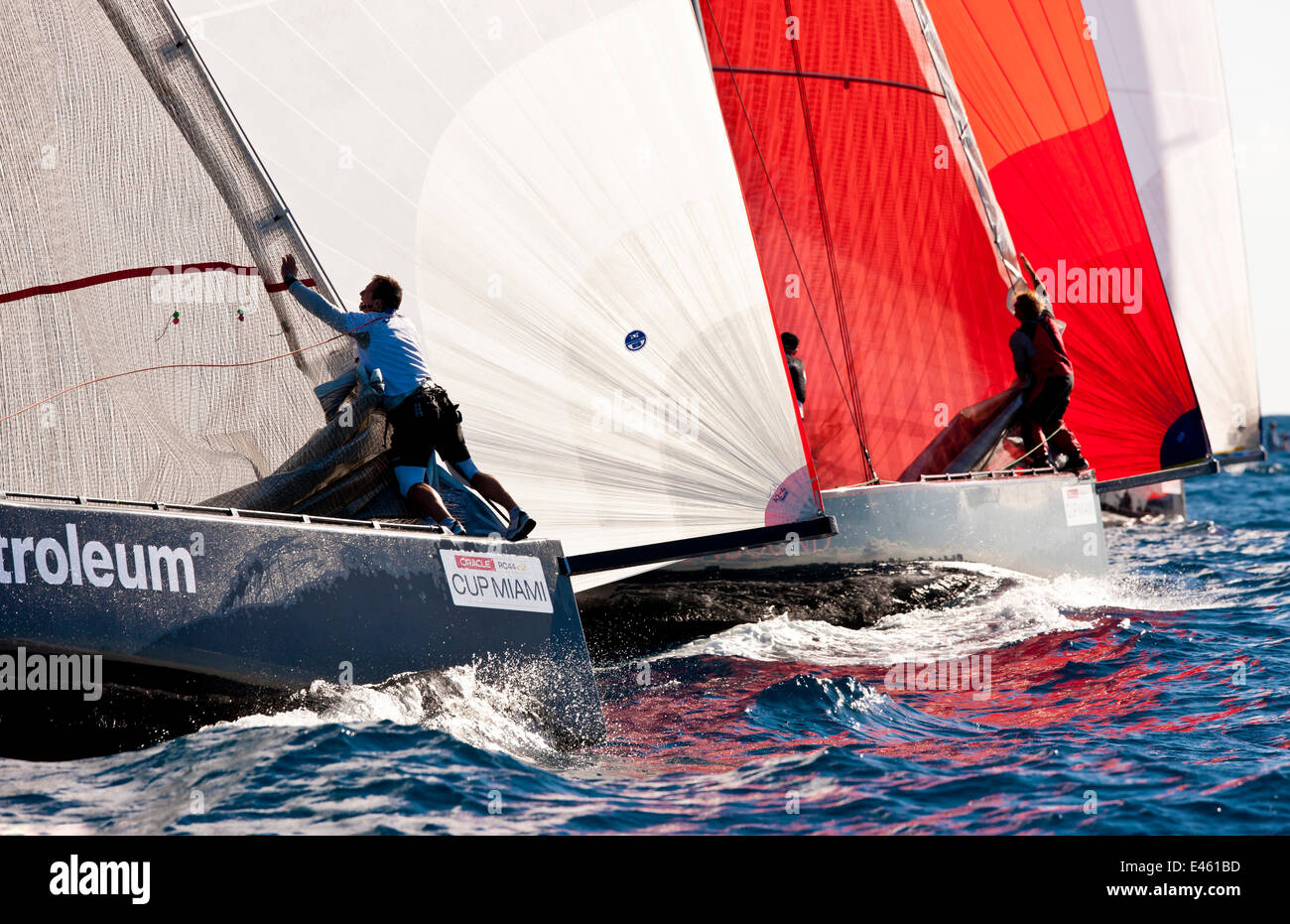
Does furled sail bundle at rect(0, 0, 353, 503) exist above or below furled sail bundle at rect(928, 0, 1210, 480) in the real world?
below

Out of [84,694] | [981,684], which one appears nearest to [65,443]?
[84,694]

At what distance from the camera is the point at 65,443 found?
17.4 feet

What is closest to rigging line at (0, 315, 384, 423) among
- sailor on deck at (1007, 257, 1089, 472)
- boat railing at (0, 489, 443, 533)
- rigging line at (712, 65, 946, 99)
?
boat railing at (0, 489, 443, 533)

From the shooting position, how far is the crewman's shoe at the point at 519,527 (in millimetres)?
6012

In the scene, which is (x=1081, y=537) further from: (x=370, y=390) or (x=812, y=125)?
(x=370, y=390)

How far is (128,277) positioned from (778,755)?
3.26m

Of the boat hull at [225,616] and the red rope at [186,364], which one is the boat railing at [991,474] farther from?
the red rope at [186,364]

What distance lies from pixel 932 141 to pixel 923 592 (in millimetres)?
3727

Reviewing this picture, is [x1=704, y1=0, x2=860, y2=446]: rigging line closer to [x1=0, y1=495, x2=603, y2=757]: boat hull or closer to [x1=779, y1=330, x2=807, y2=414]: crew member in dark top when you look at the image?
[x1=779, y1=330, x2=807, y2=414]: crew member in dark top

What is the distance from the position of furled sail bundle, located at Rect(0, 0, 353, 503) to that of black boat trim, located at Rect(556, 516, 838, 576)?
1.39 meters

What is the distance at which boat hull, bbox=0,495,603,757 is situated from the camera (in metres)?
4.65

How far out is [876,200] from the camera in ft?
35.9
